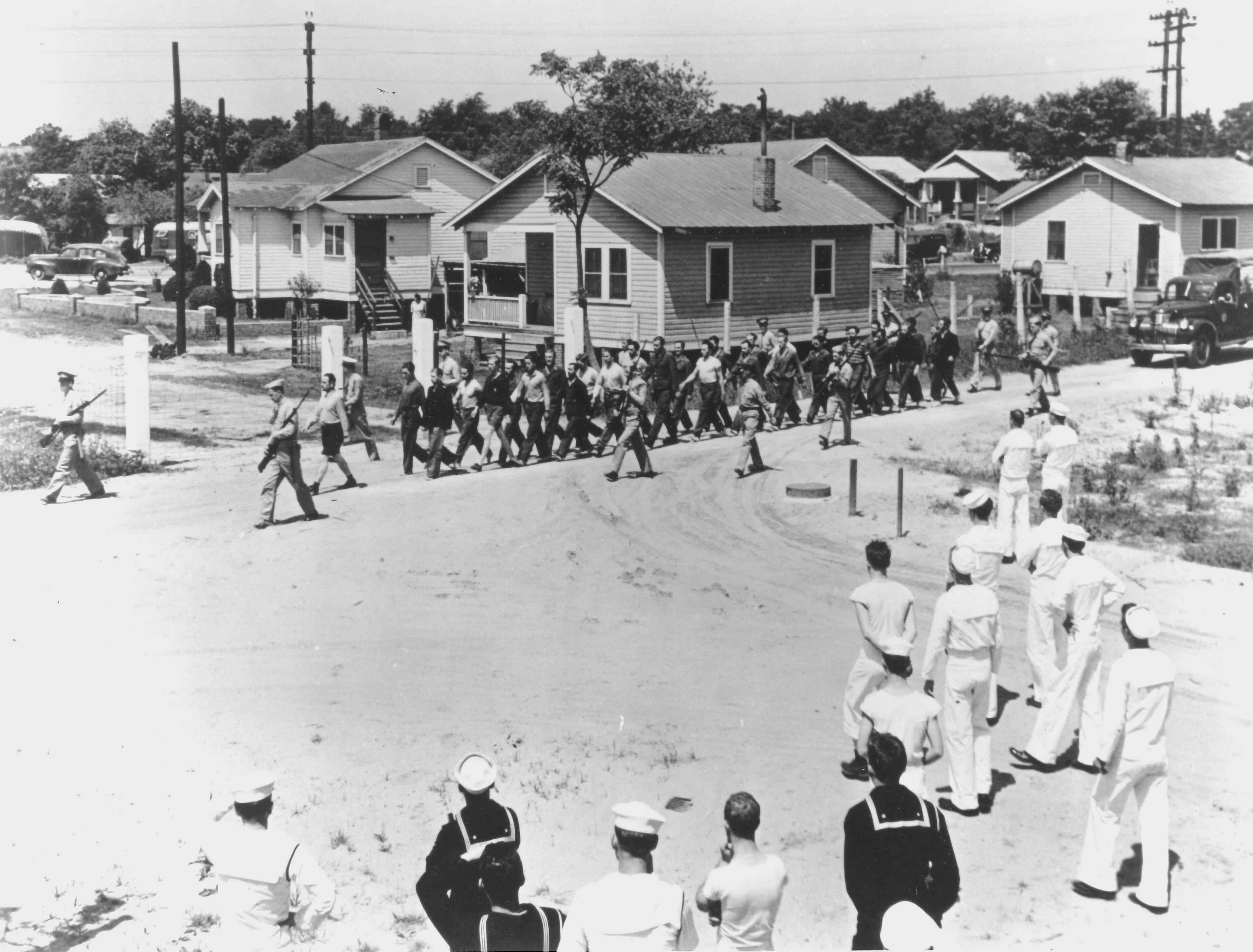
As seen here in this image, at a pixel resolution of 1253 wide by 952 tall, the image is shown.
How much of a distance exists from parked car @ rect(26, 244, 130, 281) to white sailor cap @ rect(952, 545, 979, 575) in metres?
50.2

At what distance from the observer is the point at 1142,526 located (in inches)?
696

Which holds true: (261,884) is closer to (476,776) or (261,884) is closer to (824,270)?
(476,776)

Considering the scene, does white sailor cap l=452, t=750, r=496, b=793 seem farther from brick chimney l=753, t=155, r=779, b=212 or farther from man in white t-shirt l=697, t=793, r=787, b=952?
brick chimney l=753, t=155, r=779, b=212

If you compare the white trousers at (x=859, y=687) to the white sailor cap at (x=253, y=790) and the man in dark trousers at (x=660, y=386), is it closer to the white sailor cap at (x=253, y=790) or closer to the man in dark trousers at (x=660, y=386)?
the white sailor cap at (x=253, y=790)

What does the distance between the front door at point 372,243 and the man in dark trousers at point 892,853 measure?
1581 inches

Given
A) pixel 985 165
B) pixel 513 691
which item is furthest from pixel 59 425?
pixel 985 165

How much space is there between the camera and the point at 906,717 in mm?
8289

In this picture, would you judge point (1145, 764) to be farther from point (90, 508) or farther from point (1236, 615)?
point (90, 508)

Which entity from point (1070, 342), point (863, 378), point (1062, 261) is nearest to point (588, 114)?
point (863, 378)

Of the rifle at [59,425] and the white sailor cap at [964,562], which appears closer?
the white sailor cap at [964,562]

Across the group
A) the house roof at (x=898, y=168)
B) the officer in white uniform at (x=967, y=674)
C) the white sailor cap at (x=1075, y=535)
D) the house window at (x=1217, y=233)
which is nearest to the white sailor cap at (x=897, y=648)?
the officer in white uniform at (x=967, y=674)

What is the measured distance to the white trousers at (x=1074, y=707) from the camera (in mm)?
9969

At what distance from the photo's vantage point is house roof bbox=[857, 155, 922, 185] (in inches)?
3169

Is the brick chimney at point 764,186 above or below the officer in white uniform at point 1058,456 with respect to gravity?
above
